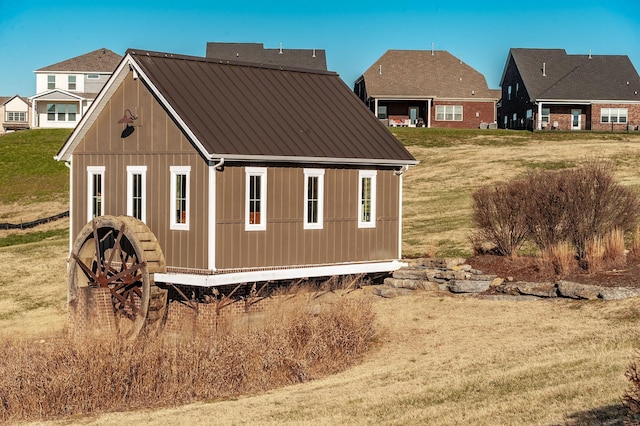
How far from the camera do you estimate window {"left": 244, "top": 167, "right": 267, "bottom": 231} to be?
2703 cm

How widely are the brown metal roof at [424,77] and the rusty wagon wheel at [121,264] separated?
51633mm

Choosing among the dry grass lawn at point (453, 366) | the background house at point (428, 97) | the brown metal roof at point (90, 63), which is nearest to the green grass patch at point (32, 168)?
the brown metal roof at point (90, 63)

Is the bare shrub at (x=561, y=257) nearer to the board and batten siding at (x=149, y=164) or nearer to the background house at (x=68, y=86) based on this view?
the board and batten siding at (x=149, y=164)

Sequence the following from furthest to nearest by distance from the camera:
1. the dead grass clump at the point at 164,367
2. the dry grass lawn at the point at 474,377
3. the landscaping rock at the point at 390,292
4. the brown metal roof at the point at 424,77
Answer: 1. the brown metal roof at the point at 424,77
2. the landscaping rock at the point at 390,292
3. the dead grass clump at the point at 164,367
4. the dry grass lawn at the point at 474,377

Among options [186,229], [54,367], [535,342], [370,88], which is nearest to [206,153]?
[186,229]

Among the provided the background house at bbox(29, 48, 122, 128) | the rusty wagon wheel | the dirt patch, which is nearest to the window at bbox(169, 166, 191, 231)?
the rusty wagon wheel

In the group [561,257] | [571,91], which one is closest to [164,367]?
[561,257]

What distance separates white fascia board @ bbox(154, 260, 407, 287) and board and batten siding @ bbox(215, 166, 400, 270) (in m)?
0.22

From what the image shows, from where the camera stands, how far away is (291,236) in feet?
92.6

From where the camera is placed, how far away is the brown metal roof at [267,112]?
89.1ft

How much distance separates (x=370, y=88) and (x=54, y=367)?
6118 cm

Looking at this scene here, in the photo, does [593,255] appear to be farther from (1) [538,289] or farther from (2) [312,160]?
(2) [312,160]

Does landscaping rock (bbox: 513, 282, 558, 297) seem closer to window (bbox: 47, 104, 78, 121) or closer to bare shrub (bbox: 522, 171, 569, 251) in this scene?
bare shrub (bbox: 522, 171, 569, 251)

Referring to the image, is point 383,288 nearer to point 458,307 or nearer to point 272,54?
point 458,307
